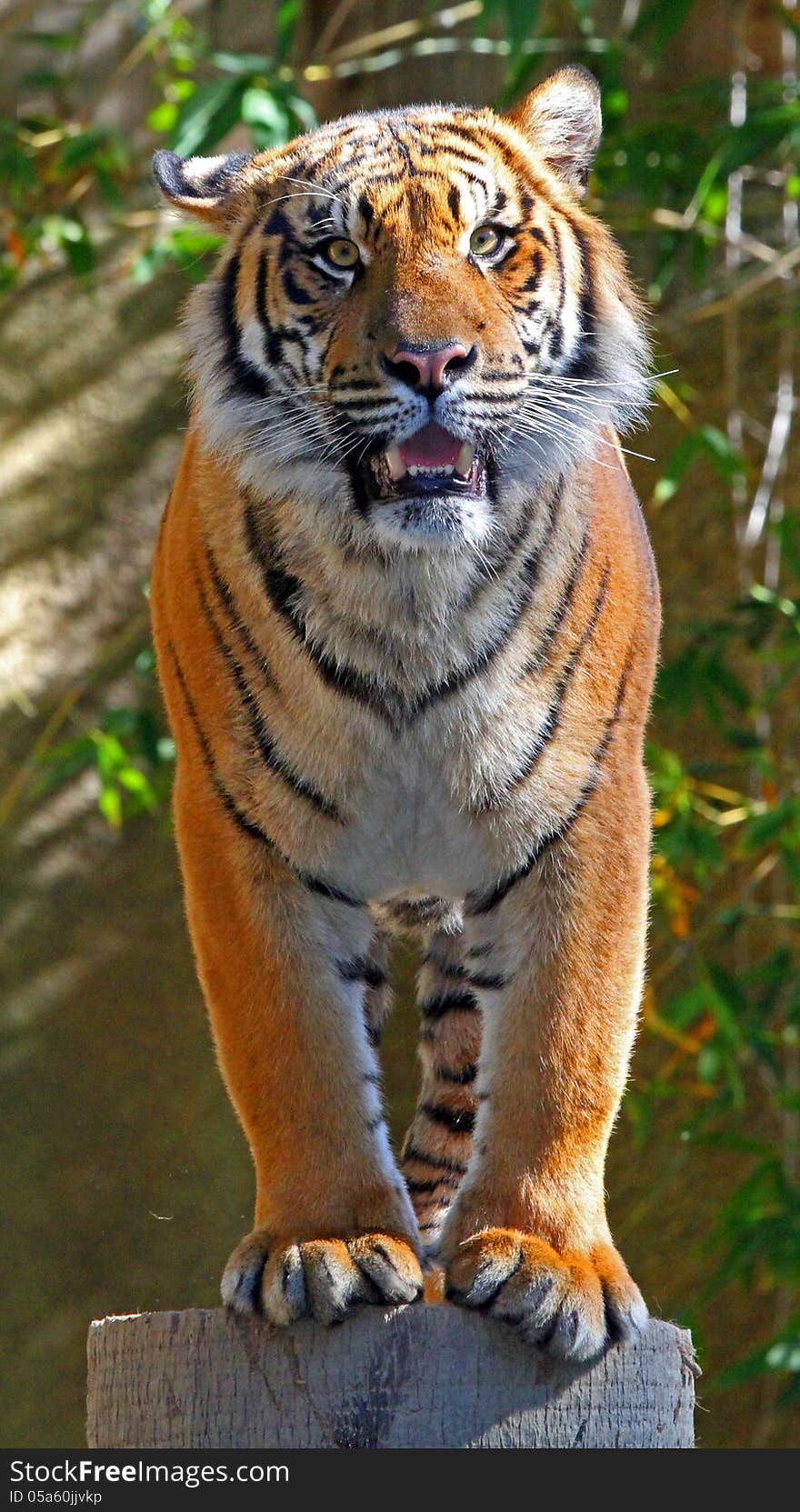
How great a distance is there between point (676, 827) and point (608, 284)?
54.8 inches

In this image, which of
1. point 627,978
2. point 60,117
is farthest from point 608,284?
point 60,117

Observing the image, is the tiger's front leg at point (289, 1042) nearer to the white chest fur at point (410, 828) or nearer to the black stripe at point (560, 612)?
the white chest fur at point (410, 828)

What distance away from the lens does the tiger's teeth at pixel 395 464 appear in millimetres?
1630

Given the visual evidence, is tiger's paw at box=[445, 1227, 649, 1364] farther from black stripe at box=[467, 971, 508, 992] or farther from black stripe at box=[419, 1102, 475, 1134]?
black stripe at box=[419, 1102, 475, 1134]

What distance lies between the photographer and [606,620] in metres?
1.83

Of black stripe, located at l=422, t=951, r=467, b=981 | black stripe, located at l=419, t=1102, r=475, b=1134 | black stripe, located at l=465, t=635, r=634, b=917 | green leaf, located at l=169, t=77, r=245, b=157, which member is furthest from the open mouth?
green leaf, located at l=169, t=77, r=245, b=157

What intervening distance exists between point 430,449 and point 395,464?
4cm

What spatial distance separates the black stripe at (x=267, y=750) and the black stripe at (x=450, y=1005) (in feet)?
2.03

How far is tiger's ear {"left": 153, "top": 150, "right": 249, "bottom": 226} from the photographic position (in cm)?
184

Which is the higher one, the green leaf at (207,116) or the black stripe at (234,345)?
the green leaf at (207,116)

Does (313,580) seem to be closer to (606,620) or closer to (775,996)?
(606,620)

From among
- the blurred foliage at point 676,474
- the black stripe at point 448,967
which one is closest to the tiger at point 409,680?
the black stripe at point 448,967

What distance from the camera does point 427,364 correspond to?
5.10 feet

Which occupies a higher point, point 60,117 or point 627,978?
point 60,117
